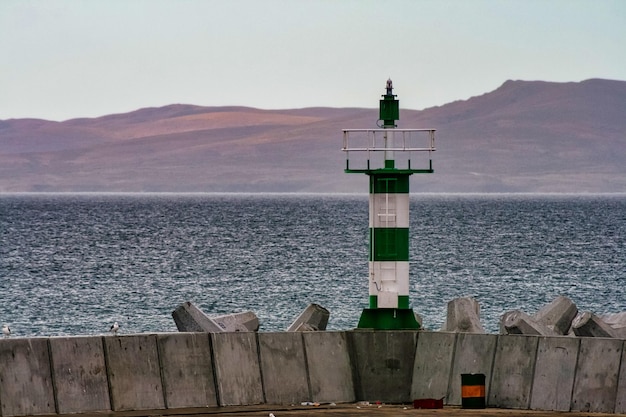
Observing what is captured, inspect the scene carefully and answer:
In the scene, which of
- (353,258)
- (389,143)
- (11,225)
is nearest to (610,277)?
(353,258)

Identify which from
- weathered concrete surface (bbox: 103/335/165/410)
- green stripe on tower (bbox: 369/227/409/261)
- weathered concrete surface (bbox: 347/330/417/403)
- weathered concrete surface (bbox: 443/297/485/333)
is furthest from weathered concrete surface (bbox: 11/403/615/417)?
weathered concrete surface (bbox: 443/297/485/333)

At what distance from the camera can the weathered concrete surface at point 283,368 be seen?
1667cm

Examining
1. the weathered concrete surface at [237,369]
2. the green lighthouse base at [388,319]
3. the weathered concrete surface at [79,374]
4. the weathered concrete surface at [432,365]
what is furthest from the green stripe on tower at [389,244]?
the weathered concrete surface at [79,374]

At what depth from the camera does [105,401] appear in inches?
621

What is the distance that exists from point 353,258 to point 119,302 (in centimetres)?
2627

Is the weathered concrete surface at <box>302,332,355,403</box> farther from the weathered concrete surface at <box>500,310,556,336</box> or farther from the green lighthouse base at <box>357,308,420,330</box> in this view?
the weathered concrete surface at <box>500,310,556,336</box>

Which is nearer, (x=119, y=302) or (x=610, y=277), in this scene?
(x=119, y=302)

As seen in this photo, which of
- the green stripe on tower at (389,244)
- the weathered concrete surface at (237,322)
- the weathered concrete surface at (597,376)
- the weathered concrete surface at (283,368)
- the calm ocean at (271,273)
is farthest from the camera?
the calm ocean at (271,273)

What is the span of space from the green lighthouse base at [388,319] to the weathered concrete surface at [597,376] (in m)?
2.51

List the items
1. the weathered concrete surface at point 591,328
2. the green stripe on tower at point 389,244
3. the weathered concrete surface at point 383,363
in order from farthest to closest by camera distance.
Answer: the weathered concrete surface at point 591,328 < the green stripe on tower at point 389,244 < the weathered concrete surface at point 383,363

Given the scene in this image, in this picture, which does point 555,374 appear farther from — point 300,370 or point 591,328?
point 300,370

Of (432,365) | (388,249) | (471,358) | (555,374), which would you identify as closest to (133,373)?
(432,365)

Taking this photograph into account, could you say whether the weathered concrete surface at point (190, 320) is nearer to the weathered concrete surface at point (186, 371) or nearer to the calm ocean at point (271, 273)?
the weathered concrete surface at point (186, 371)

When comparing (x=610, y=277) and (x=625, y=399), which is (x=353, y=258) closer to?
(x=610, y=277)
